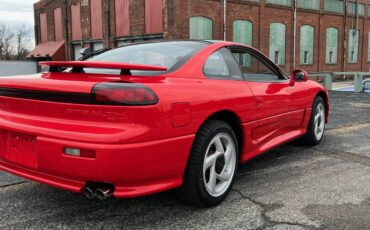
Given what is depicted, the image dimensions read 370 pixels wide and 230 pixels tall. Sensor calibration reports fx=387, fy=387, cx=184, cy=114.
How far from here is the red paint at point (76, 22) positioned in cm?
2869

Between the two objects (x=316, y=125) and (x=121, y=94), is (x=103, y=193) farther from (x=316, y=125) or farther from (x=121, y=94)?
(x=316, y=125)

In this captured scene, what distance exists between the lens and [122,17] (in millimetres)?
24094

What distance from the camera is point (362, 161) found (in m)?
4.62

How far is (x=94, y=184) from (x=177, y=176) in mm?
593

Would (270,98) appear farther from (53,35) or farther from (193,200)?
(53,35)

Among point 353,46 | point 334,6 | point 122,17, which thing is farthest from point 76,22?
point 353,46

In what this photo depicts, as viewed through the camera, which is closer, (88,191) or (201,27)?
(88,191)

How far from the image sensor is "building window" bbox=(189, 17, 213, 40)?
68.9 ft

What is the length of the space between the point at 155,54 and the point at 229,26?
20.1m

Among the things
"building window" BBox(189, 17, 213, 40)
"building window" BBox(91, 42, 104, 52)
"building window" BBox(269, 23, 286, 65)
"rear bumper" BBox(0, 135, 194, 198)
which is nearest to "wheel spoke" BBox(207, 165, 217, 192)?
"rear bumper" BBox(0, 135, 194, 198)

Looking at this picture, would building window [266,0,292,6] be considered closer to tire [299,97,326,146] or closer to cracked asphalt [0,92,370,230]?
tire [299,97,326,146]

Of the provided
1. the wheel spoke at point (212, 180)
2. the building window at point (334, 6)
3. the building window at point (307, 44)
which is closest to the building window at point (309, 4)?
the building window at point (334, 6)

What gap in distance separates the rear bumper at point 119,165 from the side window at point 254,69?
1.33 meters

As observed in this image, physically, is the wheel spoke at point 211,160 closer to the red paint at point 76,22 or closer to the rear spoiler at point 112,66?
the rear spoiler at point 112,66
